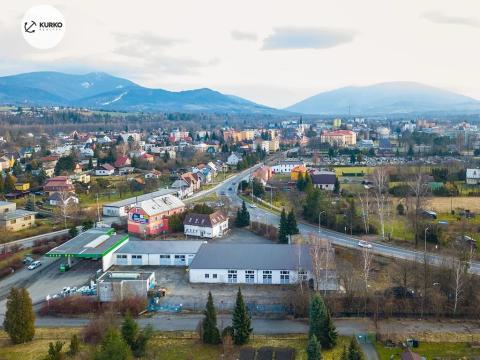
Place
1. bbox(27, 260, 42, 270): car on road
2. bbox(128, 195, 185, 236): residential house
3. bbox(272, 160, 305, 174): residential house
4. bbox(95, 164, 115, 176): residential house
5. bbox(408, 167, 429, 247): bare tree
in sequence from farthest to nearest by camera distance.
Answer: bbox(272, 160, 305, 174): residential house, bbox(95, 164, 115, 176): residential house, bbox(128, 195, 185, 236): residential house, bbox(408, 167, 429, 247): bare tree, bbox(27, 260, 42, 270): car on road

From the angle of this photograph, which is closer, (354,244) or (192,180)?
(354,244)

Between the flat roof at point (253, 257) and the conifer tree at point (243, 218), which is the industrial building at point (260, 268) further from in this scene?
the conifer tree at point (243, 218)

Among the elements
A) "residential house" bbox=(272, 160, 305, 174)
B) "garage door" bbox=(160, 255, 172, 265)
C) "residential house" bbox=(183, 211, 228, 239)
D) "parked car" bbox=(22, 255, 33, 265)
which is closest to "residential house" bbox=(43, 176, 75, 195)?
"parked car" bbox=(22, 255, 33, 265)

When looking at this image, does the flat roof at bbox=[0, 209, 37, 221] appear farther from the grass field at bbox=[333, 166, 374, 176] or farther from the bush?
the grass field at bbox=[333, 166, 374, 176]

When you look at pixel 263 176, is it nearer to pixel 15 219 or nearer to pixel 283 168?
pixel 283 168

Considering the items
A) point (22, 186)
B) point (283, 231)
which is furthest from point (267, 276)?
point (22, 186)

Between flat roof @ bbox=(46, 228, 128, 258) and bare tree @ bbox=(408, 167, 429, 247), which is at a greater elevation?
bare tree @ bbox=(408, 167, 429, 247)
